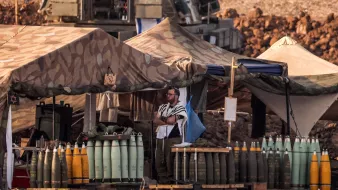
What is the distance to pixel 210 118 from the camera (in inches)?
1439

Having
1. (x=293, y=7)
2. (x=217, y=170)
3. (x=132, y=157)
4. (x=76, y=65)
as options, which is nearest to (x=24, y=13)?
(x=293, y=7)

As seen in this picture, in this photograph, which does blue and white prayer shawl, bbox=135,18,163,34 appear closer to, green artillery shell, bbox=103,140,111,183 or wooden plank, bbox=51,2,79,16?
wooden plank, bbox=51,2,79,16

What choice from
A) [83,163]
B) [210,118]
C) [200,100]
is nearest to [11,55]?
[83,163]

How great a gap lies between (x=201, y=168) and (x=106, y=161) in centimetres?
144

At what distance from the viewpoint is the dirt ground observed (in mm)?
51812

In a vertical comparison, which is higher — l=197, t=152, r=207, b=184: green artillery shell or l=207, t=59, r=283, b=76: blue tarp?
l=207, t=59, r=283, b=76: blue tarp

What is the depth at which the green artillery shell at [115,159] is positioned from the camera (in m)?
23.4

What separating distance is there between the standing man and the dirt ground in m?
26.9

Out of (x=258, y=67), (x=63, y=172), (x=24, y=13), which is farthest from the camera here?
(x=24, y=13)

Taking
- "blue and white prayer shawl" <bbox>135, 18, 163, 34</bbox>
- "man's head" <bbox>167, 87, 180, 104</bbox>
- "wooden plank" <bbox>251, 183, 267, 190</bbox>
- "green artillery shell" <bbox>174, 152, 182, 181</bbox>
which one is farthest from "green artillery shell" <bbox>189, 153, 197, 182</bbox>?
"blue and white prayer shawl" <bbox>135, 18, 163, 34</bbox>

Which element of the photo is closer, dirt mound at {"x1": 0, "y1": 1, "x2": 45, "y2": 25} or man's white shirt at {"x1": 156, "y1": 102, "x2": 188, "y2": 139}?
man's white shirt at {"x1": 156, "y1": 102, "x2": 188, "y2": 139}

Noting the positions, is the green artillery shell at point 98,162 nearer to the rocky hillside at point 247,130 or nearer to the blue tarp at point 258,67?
the blue tarp at point 258,67

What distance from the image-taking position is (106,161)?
23391mm

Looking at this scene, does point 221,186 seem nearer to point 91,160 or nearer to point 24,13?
point 91,160
